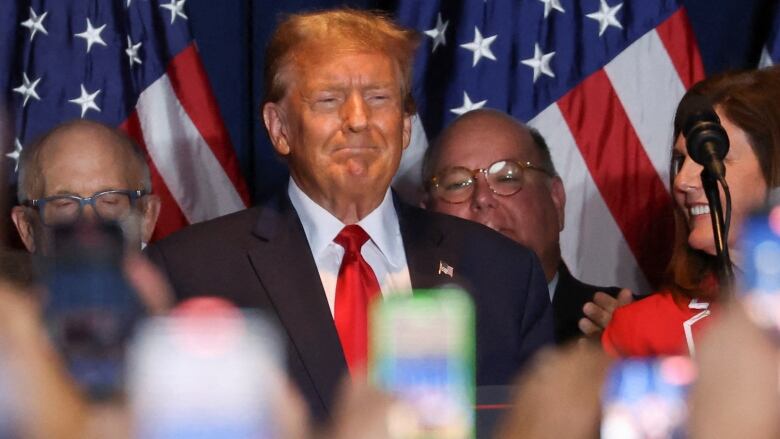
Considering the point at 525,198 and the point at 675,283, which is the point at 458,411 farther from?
the point at 525,198

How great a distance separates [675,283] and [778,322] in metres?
1.55

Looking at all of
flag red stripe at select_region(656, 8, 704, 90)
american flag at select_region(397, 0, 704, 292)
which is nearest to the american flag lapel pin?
american flag at select_region(397, 0, 704, 292)

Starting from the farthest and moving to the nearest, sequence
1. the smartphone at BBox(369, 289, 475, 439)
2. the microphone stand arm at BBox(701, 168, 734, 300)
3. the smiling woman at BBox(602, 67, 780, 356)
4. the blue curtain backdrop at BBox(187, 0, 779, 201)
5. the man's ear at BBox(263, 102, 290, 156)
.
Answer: the blue curtain backdrop at BBox(187, 0, 779, 201)
the man's ear at BBox(263, 102, 290, 156)
the smiling woman at BBox(602, 67, 780, 356)
the microphone stand arm at BBox(701, 168, 734, 300)
the smartphone at BBox(369, 289, 475, 439)

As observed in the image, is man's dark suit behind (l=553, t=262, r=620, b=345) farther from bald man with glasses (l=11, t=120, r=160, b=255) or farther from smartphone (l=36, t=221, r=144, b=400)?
smartphone (l=36, t=221, r=144, b=400)

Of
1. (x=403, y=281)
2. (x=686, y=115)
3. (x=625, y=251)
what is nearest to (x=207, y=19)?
(x=625, y=251)

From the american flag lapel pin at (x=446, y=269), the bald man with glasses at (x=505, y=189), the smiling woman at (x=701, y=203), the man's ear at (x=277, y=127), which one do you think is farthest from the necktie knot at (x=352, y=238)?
the bald man with glasses at (x=505, y=189)

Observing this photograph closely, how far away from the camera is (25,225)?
2705 mm

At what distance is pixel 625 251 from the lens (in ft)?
11.0

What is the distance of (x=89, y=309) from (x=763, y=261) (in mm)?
420

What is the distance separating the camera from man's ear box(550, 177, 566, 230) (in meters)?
3.09

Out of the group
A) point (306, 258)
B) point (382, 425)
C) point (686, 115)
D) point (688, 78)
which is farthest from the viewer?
point (688, 78)

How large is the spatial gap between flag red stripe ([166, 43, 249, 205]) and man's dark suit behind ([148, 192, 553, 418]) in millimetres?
1043

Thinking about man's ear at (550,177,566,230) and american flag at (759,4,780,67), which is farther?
american flag at (759,4,780,67)

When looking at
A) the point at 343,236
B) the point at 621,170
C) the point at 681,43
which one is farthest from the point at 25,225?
the point at 681,43
